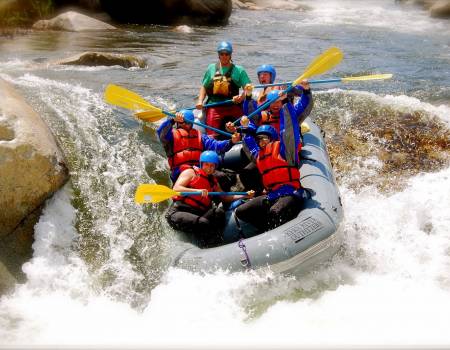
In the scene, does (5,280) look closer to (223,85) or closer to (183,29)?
(223,85)

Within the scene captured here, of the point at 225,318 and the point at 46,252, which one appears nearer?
the point at 225,318

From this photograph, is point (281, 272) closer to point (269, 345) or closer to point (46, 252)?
point (269, 345)

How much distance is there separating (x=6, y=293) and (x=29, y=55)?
7.47 metres

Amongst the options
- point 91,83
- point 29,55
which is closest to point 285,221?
point 91,83

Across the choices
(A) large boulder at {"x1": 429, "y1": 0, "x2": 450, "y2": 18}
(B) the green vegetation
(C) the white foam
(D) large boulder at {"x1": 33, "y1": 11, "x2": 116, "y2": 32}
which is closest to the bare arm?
(C) the white foam

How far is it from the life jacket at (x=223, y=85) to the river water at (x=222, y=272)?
99cm

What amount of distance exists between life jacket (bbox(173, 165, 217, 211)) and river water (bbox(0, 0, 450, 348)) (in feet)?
1.03

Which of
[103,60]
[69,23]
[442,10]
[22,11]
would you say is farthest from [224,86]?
[442,10]

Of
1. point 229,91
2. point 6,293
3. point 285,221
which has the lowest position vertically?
point 6,293

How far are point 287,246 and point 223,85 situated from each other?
2525 millimetres

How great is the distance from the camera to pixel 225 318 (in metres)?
3.98

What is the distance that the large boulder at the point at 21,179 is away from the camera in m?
4.53

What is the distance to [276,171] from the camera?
15.4 feet

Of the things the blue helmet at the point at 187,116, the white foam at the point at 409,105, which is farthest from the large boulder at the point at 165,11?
the blue helmet at the point at 187,116
